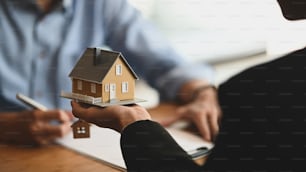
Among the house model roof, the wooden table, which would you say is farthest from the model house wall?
the wooden table

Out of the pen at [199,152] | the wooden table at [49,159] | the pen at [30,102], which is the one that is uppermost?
the pen at [30,102]

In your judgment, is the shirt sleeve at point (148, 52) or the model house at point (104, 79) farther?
the shirt sleeve at point (148, 52)

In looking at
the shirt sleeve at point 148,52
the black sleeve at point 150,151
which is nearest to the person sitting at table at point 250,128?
the black sleeve at point 150,151

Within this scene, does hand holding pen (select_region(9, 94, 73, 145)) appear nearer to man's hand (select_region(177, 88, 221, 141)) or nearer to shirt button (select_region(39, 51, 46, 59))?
shirt button (select_region(39, 51, 46, 59))

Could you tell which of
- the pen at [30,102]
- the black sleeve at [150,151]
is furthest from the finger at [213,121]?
the pen at [30,102]

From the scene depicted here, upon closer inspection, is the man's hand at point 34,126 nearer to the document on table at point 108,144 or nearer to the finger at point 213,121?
the document on table at point 108,144

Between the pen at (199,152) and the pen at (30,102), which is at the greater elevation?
the pen at (30,102)

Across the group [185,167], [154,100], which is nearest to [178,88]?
[154,100]

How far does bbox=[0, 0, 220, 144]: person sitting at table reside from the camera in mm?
734

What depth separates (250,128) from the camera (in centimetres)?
61

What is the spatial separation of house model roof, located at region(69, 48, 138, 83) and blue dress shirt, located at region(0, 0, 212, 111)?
121 millimetres

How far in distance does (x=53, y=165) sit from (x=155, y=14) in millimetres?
257

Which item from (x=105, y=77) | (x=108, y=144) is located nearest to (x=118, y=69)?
(x=105, y=77)

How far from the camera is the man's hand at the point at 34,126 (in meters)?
0.74
